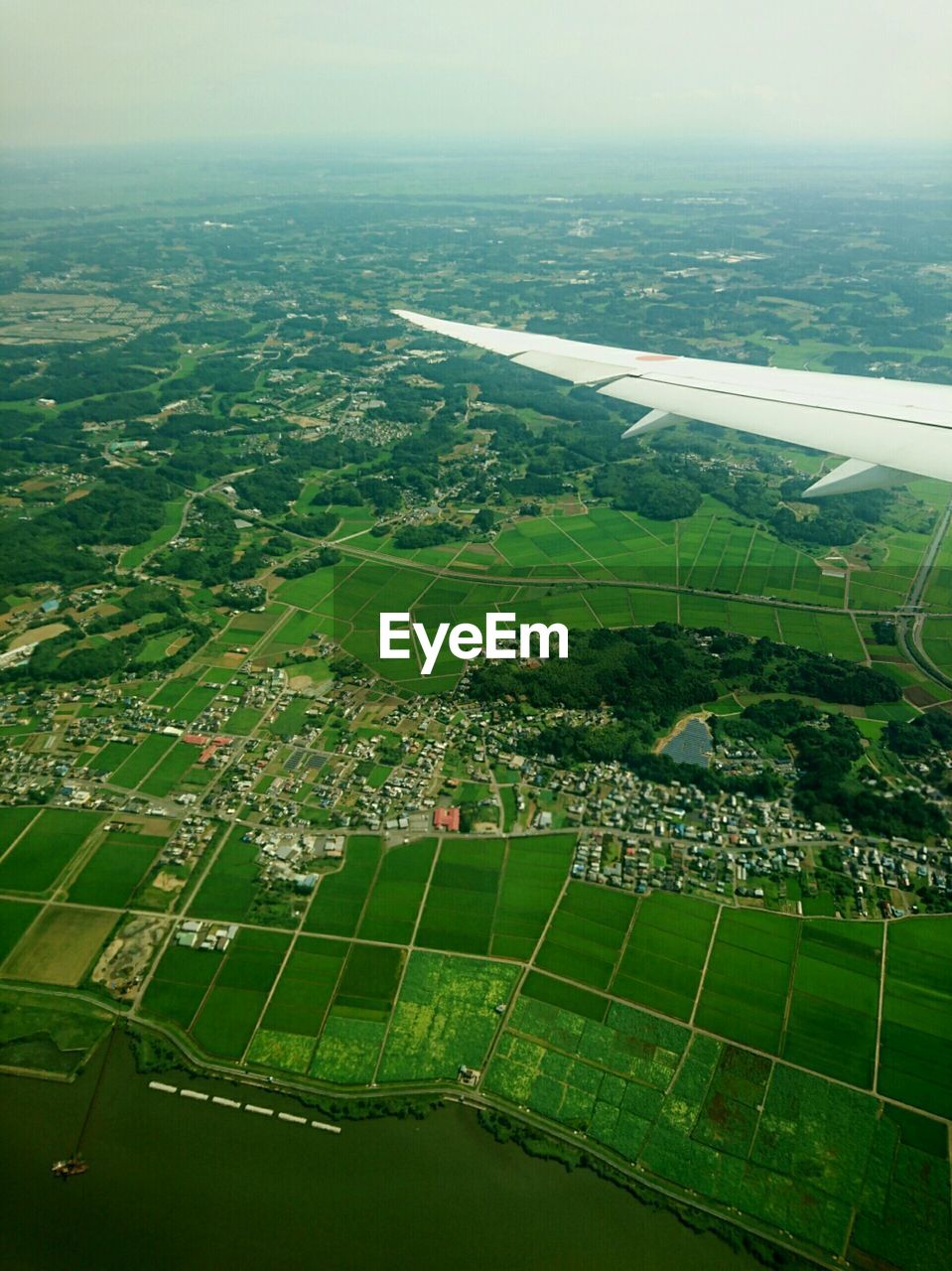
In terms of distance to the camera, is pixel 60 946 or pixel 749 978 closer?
pixel 749 978

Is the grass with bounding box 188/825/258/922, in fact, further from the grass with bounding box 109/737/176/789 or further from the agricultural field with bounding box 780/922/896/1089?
the agricultural field with bounding box 780/922/896/1089

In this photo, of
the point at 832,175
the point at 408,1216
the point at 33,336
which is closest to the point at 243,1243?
the point at 408,1216

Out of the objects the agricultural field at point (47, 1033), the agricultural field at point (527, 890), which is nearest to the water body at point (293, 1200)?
the agricultural field at point (47, 1033)

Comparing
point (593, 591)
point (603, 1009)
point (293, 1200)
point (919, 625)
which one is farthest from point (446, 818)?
point (919, 625)

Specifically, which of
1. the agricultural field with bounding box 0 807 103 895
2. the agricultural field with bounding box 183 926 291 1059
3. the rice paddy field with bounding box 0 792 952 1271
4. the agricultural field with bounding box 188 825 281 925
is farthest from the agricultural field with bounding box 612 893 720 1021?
the agricultural field with bounding box 0 807 103 895

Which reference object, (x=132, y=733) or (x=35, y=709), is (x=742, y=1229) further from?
(x=35, y=709)

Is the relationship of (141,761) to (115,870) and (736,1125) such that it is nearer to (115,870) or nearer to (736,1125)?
(115,870)
